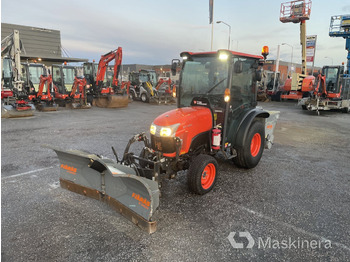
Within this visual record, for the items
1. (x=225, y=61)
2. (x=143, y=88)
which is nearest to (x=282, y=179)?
(x=225, y=61)

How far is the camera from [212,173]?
391cm

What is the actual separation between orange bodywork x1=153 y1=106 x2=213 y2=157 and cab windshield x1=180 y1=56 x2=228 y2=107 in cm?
41

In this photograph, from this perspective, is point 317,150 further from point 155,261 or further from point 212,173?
point 155,261

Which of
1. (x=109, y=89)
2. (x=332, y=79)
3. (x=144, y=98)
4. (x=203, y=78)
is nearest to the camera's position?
(x=203, y=78)

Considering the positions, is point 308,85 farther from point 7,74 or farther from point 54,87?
point 7,74

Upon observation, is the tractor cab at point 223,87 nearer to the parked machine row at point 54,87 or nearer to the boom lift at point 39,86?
the parked machine row at point 54,87

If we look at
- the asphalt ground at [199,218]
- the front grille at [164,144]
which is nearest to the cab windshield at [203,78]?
the front grille at [164,144]

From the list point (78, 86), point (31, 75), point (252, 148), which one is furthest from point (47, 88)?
point (252, 148)

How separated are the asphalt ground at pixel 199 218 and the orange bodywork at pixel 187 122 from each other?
90 centimetres

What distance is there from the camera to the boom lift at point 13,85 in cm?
1078

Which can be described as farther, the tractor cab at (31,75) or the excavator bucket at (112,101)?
the excavator bucket at (112,101)

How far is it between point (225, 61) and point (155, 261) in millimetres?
3124

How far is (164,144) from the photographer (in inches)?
141

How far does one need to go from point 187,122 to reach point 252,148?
204cm
